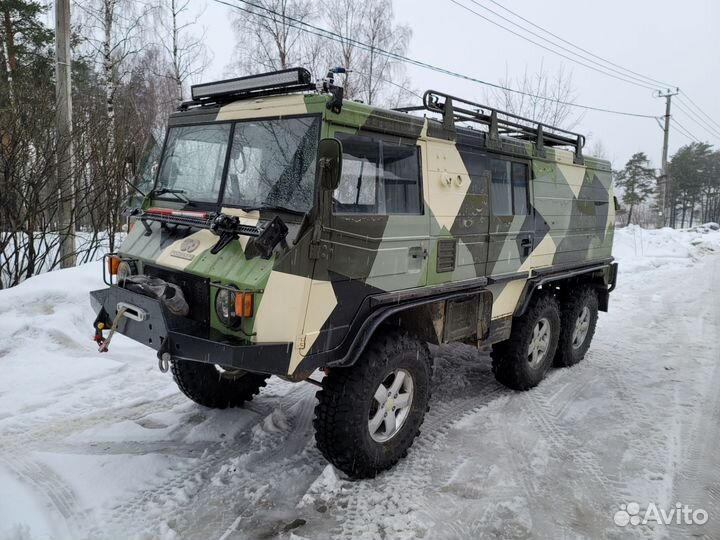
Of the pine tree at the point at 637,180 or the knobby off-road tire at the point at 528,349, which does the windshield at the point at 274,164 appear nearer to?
the knobby off-road tire at the point at 528,349

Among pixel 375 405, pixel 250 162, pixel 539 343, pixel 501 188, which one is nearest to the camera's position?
pixel 250 162

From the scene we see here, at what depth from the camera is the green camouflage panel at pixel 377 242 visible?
2881 millimetres

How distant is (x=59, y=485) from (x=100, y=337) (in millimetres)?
949

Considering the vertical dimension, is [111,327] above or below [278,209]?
below

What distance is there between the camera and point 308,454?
372cm

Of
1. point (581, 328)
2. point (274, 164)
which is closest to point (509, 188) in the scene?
point (274, 164)

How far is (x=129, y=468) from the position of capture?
3.43 meters

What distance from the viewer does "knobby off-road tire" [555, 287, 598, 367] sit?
595 centimetres

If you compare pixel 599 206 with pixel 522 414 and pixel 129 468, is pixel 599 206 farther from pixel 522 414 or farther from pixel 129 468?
pixel 129 468

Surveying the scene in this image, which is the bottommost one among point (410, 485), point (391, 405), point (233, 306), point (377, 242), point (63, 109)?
point (410, 485)

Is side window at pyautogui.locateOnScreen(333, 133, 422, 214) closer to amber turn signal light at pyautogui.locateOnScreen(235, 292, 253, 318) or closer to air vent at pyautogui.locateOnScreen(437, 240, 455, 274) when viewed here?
air vent at pyautogui.locateOnScreen(437, 240, 455, 274)

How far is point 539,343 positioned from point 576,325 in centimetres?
97

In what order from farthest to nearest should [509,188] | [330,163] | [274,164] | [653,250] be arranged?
[653,250]
[509,188]
[274,164]
[330,163]

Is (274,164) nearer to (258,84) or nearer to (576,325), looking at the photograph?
(258,84)
